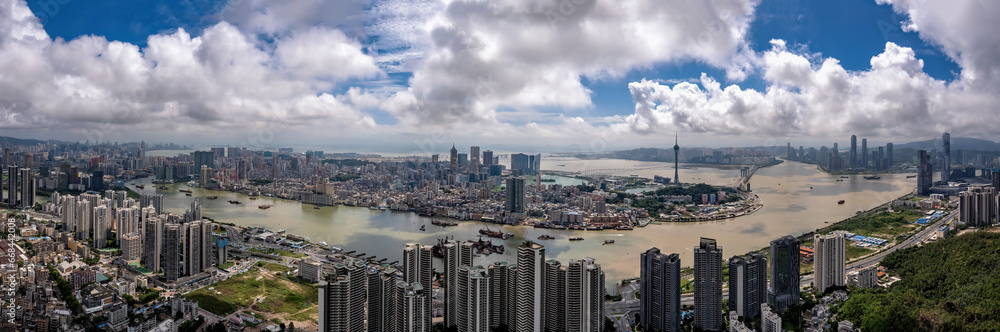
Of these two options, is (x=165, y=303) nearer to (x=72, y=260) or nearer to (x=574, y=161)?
(x=72, y=260)

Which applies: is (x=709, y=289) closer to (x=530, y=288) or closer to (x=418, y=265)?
(x=530, y=288)

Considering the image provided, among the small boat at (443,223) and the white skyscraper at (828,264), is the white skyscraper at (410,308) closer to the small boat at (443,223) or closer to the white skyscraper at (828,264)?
the white skyscraper at (828,264)

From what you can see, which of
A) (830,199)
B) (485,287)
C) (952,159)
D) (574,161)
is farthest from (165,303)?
(574,161)

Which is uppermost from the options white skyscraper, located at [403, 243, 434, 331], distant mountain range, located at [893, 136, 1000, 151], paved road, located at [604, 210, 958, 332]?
distant mountain range, located at [893, 136, 1000, 151]

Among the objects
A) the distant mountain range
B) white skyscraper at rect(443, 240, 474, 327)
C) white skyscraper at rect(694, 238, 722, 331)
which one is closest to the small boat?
white skyscraper at rect(443, 240, 474, 327)

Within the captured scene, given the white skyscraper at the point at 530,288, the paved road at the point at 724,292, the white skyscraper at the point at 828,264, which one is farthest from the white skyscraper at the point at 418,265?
the white skyscraper at the point at 828,264

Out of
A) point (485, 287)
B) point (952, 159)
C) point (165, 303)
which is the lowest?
point (165, 303)

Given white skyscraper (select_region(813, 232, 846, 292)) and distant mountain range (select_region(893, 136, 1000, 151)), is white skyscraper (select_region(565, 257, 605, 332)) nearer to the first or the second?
white skyscraper (select_region(813, 232, 846, 292))

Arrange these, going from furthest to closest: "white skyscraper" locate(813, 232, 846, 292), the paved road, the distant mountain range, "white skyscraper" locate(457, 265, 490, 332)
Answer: the distant mountain range → "white skyscraper" locate(813, 232, 846, 292) → the paved road → "white skyscraper" locate(457, 265, 490, 332)
